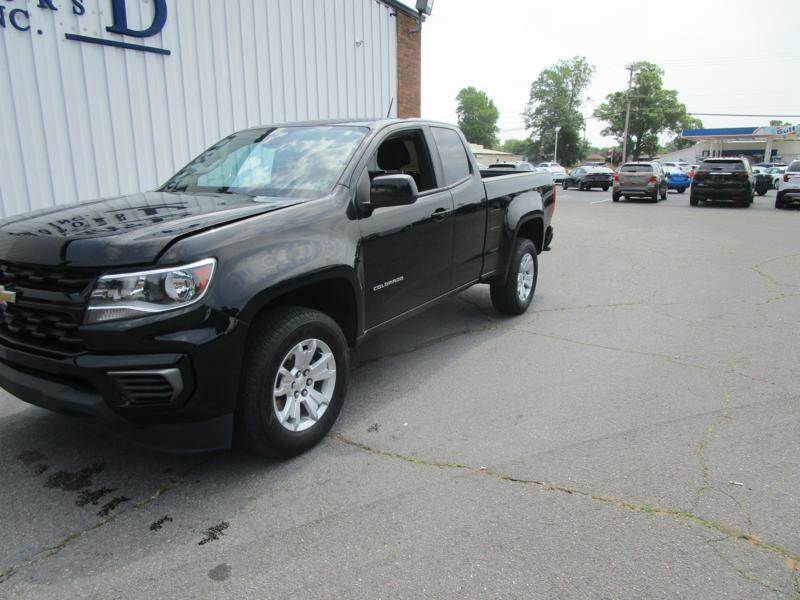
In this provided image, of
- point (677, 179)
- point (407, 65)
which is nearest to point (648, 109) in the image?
point (677, 179)

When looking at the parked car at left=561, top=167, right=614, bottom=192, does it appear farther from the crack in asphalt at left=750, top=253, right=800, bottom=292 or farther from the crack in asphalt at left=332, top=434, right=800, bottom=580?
the crack in asphalt at left=332, top=434, right=800, bottom=580

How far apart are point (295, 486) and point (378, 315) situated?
1.30 metres

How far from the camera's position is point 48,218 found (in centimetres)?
308

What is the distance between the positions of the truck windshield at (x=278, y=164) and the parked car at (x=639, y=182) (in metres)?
21.7

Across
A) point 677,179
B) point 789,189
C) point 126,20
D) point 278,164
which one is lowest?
point 677,179

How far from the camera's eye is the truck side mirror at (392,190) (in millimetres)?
3451

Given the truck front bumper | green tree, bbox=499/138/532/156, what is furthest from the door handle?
green tree, bbox=499/138/532/156

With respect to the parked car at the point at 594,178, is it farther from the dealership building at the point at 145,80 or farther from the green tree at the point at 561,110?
the green tree at the point at 561,110

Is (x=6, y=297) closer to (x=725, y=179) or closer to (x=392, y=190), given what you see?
(x=392, y=190)

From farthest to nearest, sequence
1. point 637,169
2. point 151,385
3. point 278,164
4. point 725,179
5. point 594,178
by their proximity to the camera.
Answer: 1. point 594,178
2. point 637,169
3. point 725,179
4. point 278,164
5. point 151,385

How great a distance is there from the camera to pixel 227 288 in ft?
8.77

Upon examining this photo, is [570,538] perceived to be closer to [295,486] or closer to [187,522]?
[295,486]

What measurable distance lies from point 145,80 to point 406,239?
5.75m

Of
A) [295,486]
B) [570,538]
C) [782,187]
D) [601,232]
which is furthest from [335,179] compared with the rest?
[782,187]
